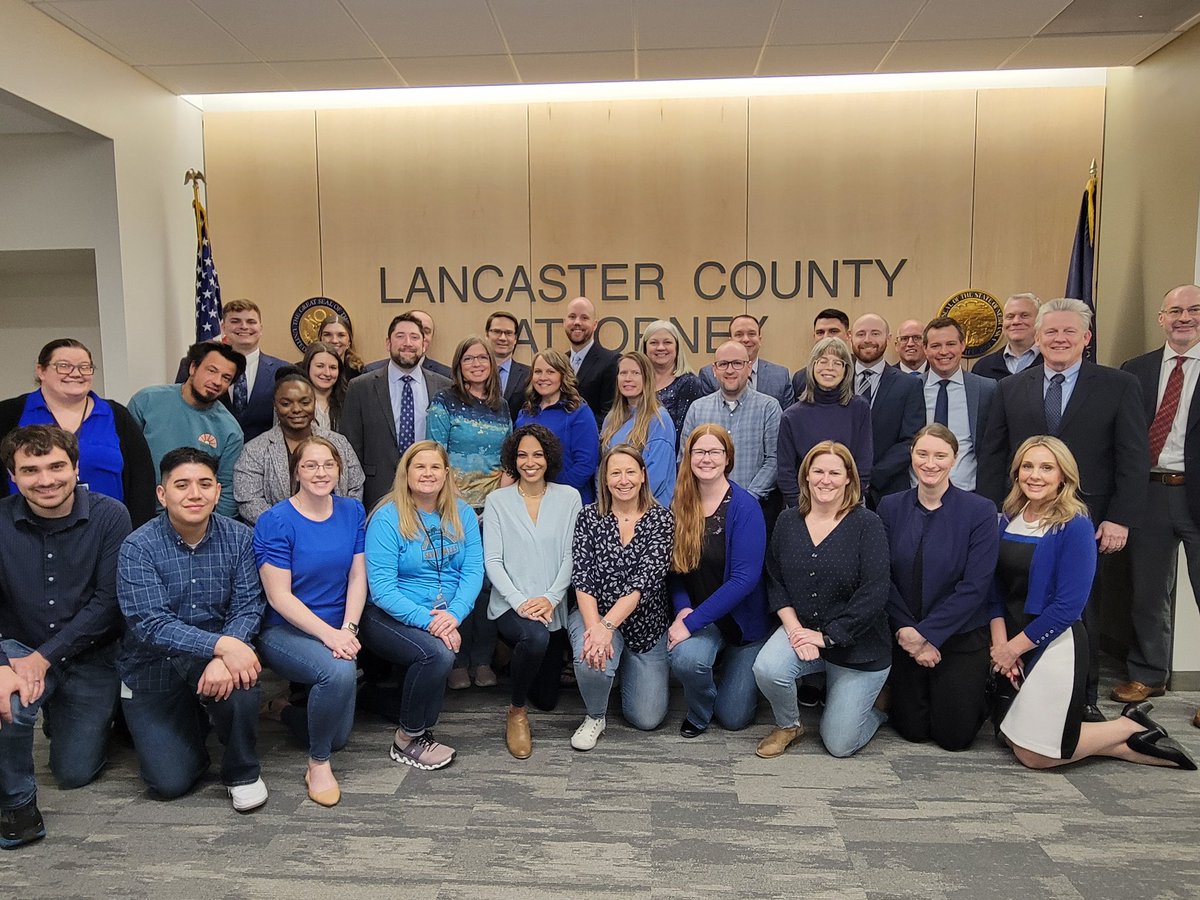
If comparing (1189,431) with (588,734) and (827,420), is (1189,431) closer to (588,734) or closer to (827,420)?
(827,420)

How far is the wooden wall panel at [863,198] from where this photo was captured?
5.70 metres

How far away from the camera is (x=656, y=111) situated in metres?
5.81

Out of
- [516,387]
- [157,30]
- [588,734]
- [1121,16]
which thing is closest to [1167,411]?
[1121,16]

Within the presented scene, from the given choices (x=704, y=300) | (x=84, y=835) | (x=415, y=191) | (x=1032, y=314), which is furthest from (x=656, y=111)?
(x=84, y=835)

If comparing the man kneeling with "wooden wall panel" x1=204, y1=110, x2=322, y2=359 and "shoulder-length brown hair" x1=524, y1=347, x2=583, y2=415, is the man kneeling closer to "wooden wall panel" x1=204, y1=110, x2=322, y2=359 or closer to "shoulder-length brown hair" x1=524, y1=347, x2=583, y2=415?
"shoulder-length brown hair" x1=524, y1=347, x2=583, y2=415

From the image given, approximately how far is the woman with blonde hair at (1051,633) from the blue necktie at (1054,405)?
579 millimetres

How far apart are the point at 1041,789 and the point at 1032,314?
8.94 ft

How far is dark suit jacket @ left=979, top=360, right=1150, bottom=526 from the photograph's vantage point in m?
3.69

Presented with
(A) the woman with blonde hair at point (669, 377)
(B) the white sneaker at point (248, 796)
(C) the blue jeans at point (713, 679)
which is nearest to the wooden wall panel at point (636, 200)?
(A) the woman with blonde hair at point (669, 377)

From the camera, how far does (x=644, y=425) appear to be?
4.00 metres

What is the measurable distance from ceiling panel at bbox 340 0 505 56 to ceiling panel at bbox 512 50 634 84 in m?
0.28

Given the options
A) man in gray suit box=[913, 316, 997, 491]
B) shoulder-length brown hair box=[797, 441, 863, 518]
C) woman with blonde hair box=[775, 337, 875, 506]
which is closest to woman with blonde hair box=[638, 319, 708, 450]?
woman with blonde hair box=[775, 337, 875, 506]

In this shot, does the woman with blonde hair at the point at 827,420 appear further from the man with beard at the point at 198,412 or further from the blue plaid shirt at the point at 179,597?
the man with beard at the point at 198,412

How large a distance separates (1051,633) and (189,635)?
319 cm
